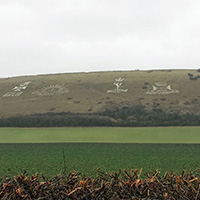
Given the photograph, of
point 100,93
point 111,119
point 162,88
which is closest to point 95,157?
point 111,119

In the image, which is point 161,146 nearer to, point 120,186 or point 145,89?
point 120,186

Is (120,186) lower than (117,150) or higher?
higher

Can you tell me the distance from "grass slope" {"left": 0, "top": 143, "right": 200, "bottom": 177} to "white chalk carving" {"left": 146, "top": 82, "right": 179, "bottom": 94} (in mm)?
37141

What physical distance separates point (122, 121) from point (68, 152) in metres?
24.0

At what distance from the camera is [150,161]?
20156 mm

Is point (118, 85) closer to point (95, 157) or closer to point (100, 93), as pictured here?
point (100, 93)

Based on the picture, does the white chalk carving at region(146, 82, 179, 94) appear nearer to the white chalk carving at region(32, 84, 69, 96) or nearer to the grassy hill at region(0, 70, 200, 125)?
the grassy hill at region(0, 70, 200, 125)

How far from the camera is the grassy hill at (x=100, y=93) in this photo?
57.7m

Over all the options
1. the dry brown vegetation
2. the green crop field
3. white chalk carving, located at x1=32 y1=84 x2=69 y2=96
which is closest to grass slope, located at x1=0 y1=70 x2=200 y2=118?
white chalk carving, located at x1=32 y1=84 x2=69 y2=96

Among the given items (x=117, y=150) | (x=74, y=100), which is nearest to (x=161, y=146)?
(x=117, y=150)

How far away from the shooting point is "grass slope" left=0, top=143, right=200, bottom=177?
1817 centimetres

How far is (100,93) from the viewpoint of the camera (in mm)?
66625

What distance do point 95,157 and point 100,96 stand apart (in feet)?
141

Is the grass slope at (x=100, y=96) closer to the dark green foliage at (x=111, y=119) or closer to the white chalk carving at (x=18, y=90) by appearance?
the white chalk carving at (x=18, y=90)
